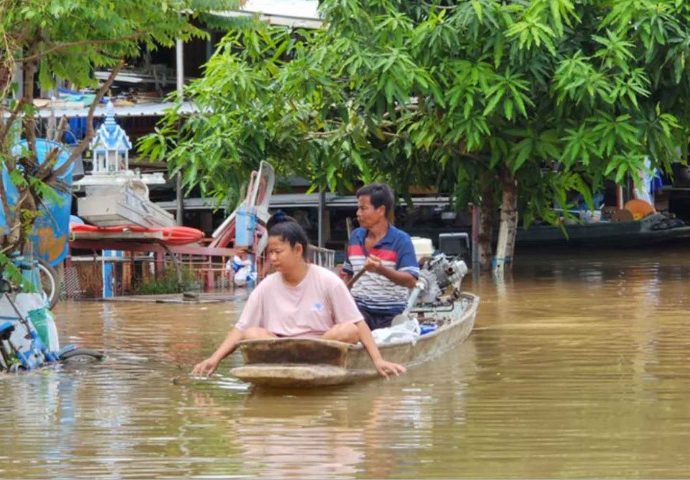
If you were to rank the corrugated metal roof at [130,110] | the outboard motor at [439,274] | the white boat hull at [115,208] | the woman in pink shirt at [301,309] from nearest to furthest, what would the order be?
the woman in pink shirt at [301,309], the outboard motor at [439,274], the white boat hull at [115,208], the corrugated metal roof at [130,110]

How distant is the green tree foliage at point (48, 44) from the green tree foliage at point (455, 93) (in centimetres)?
570

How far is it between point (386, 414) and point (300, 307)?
3.64 feet

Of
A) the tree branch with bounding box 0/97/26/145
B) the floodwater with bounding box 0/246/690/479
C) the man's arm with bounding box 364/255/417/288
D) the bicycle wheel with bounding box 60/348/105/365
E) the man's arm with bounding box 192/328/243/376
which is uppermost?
the tree branch with bounding box 0/97/26/145

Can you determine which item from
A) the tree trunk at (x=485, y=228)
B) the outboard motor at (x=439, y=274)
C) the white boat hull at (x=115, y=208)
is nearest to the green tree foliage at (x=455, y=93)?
the tree trunk at (x=485, y=228)

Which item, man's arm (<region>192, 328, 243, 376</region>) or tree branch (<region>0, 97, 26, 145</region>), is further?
tree branch (<region>0, 97, 26, 145</region>)

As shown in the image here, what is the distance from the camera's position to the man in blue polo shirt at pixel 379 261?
412 inches

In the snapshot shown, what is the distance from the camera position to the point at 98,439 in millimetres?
7672

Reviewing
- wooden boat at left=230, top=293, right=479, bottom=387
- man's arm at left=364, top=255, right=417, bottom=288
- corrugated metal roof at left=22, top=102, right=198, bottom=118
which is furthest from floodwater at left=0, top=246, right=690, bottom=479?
corrugated metal roof at left=22, top=102, right=198, bottom=118

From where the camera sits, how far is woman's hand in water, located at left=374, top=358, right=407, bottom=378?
9094 mm

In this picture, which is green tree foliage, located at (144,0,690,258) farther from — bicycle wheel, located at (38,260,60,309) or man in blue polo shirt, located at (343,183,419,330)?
man in blue polo shirt, located at (343,183,419,330)

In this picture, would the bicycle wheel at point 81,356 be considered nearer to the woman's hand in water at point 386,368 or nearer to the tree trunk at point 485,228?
the woman's hand in water at point 386,368

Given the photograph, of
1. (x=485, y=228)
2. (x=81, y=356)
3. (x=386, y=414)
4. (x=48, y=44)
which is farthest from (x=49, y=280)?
(x=485, y=228)

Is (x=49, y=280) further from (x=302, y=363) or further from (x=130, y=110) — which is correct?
(x=130, y=110)

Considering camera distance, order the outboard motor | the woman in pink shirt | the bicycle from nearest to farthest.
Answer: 1. the woman in pink shirt
2. the bicycle
3. the outboard motor
